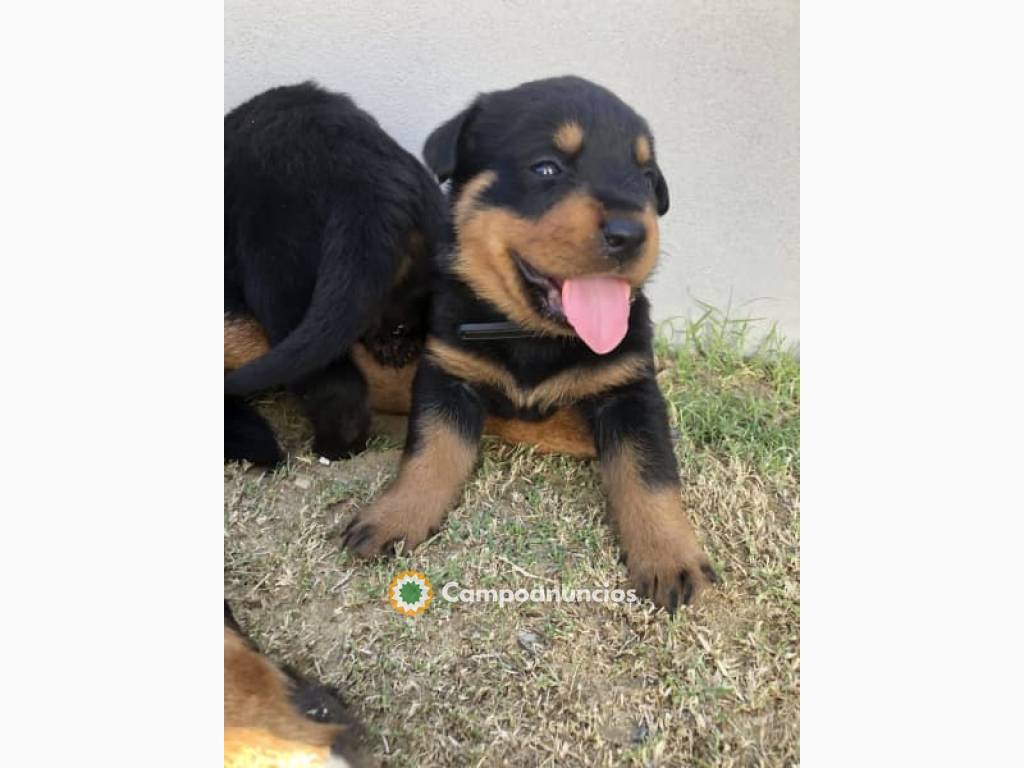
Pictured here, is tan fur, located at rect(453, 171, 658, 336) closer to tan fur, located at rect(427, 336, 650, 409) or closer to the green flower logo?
tan fur, located at rect(427, 336, 650, 409)

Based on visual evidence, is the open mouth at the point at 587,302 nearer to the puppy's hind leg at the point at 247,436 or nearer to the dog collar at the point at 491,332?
the dog collar at the point at 491,332

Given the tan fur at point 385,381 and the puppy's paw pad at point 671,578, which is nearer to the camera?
the puppy's paw pad at point 671,578

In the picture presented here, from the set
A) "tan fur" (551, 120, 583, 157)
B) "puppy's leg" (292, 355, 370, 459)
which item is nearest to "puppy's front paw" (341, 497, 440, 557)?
"puppy's leg" (292, 355, 370, 459)

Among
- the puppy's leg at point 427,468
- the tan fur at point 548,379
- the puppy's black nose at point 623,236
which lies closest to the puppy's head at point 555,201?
the puppy's black nose at point 623,236

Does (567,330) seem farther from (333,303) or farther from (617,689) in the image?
(617,689)

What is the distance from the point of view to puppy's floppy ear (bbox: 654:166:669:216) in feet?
7.35

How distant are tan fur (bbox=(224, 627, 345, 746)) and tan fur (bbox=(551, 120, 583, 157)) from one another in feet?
3.97

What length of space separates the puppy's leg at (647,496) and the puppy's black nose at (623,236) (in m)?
0.43

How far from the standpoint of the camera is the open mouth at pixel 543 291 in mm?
2109

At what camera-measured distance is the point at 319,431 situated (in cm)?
244

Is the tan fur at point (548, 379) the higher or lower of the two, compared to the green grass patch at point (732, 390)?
higher
